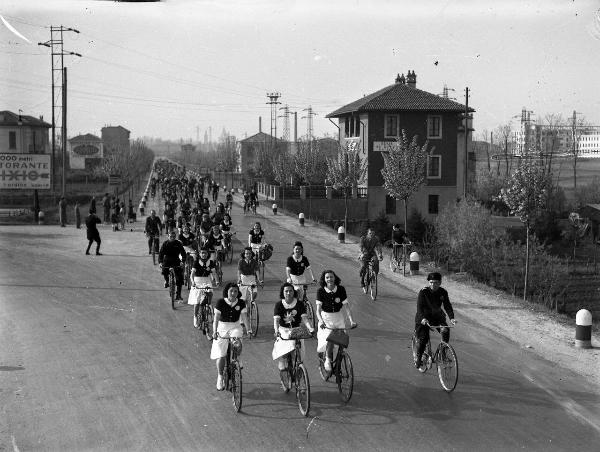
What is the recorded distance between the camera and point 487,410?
359 inches

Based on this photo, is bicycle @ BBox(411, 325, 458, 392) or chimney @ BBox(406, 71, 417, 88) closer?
bicycle @ BBox(411, 325, 458, 392)

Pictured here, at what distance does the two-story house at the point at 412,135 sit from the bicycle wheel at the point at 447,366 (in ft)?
128

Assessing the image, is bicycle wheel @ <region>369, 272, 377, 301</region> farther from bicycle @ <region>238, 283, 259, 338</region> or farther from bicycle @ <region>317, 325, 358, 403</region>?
bicycle @ <region>317, 325, 358, 403</region>

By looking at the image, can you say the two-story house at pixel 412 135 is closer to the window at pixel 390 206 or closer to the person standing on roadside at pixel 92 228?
the window at pixel 390 206

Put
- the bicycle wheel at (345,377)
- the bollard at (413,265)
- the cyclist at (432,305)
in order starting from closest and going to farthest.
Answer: the bicycle wheel at (345,377) < the cyclist at (432,305) < the bollard at (413,265)

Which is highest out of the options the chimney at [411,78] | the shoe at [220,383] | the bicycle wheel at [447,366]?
the chimney at [411,78]

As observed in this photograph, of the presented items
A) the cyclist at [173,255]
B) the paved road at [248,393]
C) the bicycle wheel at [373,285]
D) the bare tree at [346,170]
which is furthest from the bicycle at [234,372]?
the bare tree at [346,170]

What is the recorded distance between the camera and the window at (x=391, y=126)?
49281 millimetres

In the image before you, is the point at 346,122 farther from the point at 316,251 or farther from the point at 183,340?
the point at 183,340

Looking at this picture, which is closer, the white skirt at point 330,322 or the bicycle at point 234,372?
the bicycle at point 234,372

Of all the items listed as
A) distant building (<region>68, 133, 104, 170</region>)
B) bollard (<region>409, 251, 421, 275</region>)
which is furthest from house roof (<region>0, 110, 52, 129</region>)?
bollard (<region>409, 251, 421, 275</region>)

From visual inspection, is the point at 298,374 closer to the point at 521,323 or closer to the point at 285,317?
the point at 285,317

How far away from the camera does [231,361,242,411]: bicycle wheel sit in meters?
8.93

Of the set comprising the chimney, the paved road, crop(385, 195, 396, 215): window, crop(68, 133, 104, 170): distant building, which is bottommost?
the paved road
